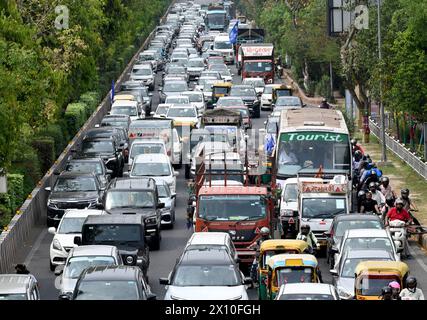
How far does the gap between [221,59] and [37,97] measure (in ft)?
193

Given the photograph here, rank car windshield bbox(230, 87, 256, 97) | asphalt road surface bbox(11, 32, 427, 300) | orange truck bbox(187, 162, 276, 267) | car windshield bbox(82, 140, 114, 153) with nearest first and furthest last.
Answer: asphalt road surface bbox(11, 32, 427, 300)
orange truck bbox(187, 162, 276, 267)
car windshield bbox(82, 140, 114, 153)
car windshield bbox(230, 87, 256, 97)

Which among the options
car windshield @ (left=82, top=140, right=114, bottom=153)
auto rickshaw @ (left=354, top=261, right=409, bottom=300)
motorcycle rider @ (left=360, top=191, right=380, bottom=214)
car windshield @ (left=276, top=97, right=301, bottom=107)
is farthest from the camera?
car windshield @ (left=276, top=97, right=301, bottom=107)

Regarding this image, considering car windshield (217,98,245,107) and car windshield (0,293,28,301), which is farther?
car windshield (217,98,245,107)

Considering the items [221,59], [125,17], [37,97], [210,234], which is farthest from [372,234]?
[221,59]

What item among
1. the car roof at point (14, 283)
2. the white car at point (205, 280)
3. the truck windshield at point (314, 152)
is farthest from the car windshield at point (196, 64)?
the car roof at point (14, 283)

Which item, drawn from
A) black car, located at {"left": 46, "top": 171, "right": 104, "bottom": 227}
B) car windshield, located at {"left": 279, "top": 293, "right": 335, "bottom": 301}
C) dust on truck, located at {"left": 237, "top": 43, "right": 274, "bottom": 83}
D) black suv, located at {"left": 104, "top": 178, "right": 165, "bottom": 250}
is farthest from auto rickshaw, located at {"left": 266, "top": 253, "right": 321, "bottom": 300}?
dust on truck, located at {"left": 237, "top": 43, "right": 274, "bottom": 83}

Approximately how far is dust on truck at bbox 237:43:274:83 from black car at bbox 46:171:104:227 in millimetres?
45306

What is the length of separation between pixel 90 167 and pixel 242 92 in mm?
28951

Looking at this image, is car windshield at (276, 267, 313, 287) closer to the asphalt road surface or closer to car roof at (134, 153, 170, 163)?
the asphalt road surface

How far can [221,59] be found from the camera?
309ft

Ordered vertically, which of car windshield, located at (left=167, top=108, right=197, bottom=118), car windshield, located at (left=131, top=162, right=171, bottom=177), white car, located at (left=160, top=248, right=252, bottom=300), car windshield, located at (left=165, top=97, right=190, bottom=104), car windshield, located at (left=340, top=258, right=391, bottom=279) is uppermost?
white car, located at (left=160, top=248, right=252, bottom=300)

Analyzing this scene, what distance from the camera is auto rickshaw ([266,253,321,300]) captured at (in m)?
22.9

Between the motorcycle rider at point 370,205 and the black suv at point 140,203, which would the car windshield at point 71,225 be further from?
the motorcycle rider at point 370,205
